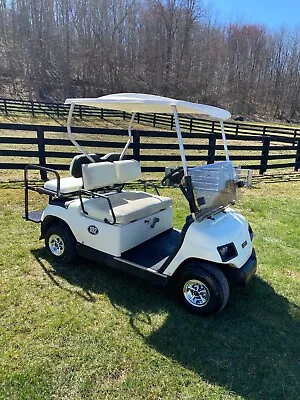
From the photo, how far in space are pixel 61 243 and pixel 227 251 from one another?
6.00ft

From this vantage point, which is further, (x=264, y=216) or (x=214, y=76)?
(x=214, y=76)

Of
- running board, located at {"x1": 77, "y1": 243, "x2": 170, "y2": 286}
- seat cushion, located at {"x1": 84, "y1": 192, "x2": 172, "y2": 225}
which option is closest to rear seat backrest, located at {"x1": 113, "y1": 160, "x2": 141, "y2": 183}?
seat cushion, located at {"x1": 84, "y1": 192, "x2": 172, "y2": 225}

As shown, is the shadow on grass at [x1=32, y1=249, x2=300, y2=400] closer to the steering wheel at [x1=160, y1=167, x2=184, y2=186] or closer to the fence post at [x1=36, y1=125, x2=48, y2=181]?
the steering wheel at [x1=160, y1=167, x2=184, y2=186]

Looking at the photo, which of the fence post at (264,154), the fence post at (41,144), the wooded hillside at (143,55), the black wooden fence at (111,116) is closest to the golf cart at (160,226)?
the fence post at (41,144)

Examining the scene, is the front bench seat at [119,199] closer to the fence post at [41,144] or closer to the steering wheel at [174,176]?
the steering wheel at [174,176]

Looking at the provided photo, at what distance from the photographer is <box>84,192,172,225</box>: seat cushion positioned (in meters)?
3.11

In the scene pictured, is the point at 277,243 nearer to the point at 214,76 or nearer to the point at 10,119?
the point at 10,119

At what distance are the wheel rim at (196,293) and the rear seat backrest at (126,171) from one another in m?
1.64

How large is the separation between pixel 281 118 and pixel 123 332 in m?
Answer: 46.1

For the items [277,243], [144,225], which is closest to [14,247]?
[144,225]

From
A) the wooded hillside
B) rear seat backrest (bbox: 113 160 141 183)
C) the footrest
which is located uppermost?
the wooded hillside

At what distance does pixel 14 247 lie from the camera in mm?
3779

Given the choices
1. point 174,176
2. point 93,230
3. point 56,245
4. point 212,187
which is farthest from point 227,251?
point 56,245

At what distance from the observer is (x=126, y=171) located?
3.88 meters
